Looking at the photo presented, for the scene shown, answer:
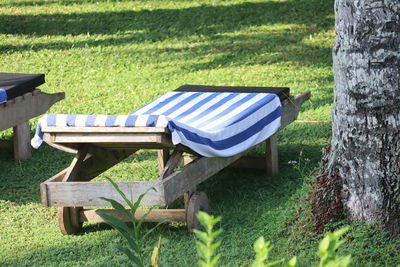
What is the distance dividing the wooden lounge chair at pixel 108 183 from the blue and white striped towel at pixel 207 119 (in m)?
0.06

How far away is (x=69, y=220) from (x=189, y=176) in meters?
0.93

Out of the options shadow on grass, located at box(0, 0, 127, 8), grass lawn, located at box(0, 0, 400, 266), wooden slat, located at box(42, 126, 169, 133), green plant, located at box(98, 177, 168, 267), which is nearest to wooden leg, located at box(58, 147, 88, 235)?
grass lawn, located at box(0, 0, 400, 266)

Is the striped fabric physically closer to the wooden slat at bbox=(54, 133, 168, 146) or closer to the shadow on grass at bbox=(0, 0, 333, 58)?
the wooden slat at bbox=(54, 133, 168, 146)

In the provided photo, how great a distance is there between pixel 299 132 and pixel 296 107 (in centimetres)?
89

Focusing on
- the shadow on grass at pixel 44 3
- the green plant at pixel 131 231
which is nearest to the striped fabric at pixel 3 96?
the green plant at pixel 131 231

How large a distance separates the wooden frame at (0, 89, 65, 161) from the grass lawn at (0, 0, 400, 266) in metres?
0.15

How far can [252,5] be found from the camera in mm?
13250

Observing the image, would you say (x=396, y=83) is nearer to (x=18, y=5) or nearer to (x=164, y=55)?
(x=164, y=55)

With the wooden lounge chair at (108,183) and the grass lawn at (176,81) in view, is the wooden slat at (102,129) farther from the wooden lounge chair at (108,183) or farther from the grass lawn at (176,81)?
the grass lawn at (176,81)

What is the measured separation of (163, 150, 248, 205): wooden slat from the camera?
5.06m

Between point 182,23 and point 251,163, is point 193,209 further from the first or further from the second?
point 182,23

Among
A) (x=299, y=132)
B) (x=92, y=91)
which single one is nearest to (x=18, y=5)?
(x=92, y=91)

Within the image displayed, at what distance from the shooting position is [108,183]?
17.0ft

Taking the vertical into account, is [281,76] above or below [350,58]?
below
